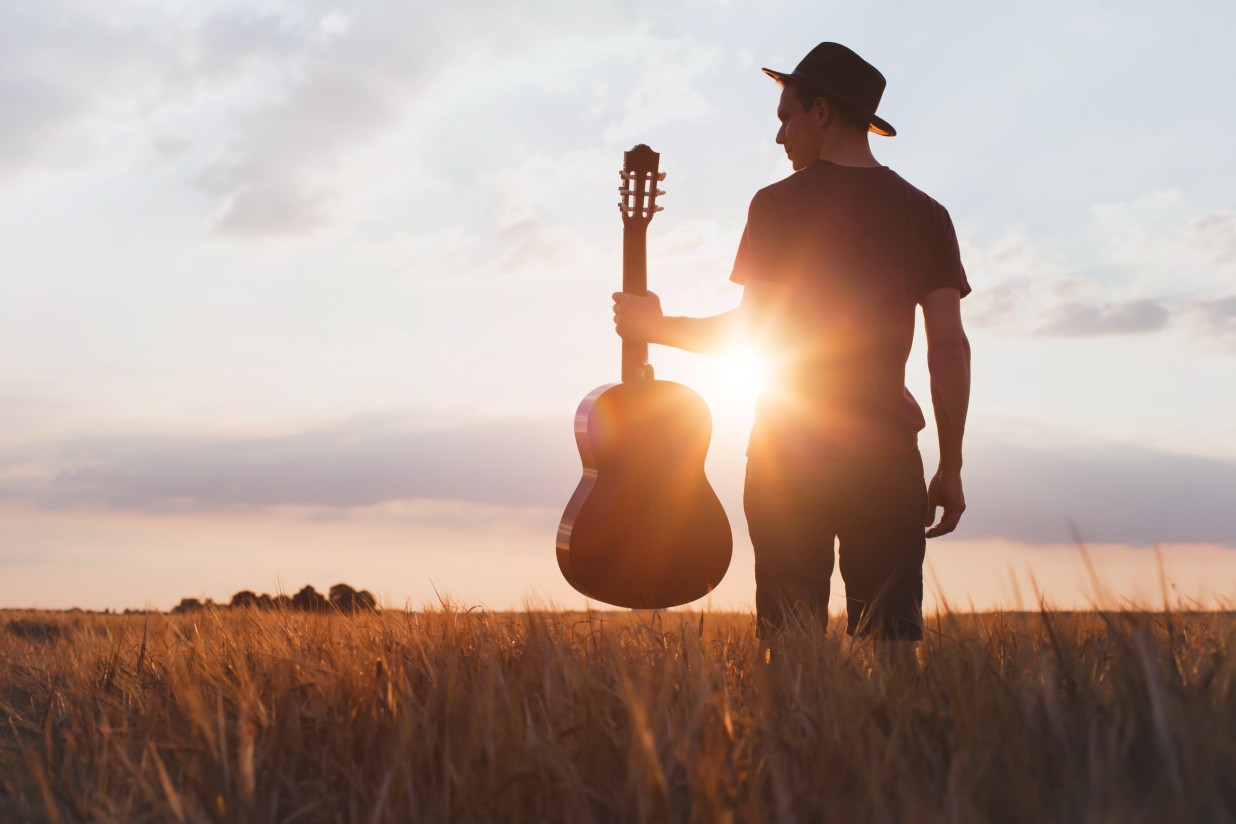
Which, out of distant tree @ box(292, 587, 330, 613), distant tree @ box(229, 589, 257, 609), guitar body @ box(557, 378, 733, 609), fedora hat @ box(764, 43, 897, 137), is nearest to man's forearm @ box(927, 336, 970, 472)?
fedora hat @ box(764, 43, 897, 137)

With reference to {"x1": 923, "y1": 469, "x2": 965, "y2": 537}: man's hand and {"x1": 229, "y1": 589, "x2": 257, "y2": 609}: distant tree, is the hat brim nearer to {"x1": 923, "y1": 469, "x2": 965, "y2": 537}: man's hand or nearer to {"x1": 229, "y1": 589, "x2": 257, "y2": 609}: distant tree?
{"x1": 923, "y1": 469, "x2": 965, "y2": 537}: man's hand

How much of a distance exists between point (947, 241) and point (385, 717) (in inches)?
96.8

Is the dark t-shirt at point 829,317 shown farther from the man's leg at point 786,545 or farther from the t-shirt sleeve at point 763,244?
the man's leg at point 786,545

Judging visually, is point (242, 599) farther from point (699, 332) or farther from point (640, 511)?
point (699, 332)

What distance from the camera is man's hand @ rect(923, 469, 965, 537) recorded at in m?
3.74

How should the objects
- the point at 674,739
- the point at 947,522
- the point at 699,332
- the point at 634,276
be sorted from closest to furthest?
1. the point at 674,739
2. the point at 699,332
3. the point at 947,522
4. the point at 634,276

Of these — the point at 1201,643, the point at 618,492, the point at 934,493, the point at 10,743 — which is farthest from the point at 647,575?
the point at 10,743

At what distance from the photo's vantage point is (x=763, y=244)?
3416 millimetres

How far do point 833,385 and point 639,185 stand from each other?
1.61 meters

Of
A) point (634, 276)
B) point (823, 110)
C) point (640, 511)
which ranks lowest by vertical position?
point (640, 511)

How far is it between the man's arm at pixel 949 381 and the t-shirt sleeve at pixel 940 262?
3cm

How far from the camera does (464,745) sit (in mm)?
2141

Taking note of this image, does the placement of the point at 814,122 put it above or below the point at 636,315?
above

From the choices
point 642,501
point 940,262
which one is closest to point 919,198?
point 940,262
